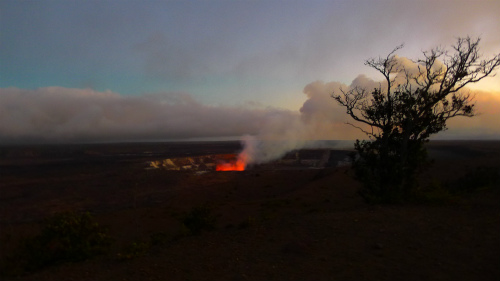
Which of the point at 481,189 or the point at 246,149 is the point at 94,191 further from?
the point at 246,149

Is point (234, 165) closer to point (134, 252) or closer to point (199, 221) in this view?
point (199, 221)

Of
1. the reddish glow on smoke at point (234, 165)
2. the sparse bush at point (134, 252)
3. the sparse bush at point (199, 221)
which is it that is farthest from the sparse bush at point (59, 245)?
the reddish glow on smoke at point (234, 165)

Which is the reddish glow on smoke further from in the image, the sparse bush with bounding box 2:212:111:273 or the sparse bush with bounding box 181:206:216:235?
the sparse bush with bounding box 2:212:111:273

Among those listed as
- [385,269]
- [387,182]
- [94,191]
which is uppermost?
[387,182]

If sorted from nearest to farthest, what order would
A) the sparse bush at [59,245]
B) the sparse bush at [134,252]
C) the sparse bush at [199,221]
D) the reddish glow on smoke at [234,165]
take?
the sparse bush at [134,252] → the sparse bush at [59,245] → the sparse bush at [199,221] → the reddish glow on smoke at [234,165]

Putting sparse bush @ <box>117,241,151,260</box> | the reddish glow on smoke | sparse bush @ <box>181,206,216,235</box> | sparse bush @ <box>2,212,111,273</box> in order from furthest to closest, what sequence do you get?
the reddish glow on smoke
sparse bush @ <box>181,206,216,235</box>
sparse bush @ <box>2,212,111,273</box>
sparse bush @ <box>117,241,151,260</box>

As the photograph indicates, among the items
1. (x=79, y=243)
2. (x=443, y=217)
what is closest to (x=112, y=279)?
(x=79, y=243)

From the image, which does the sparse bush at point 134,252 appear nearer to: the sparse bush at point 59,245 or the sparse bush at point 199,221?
the sparse bush at point 59,245

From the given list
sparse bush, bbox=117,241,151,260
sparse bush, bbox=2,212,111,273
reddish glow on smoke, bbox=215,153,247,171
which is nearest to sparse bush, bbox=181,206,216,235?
sparse bush, bbox=117,241,151,260
